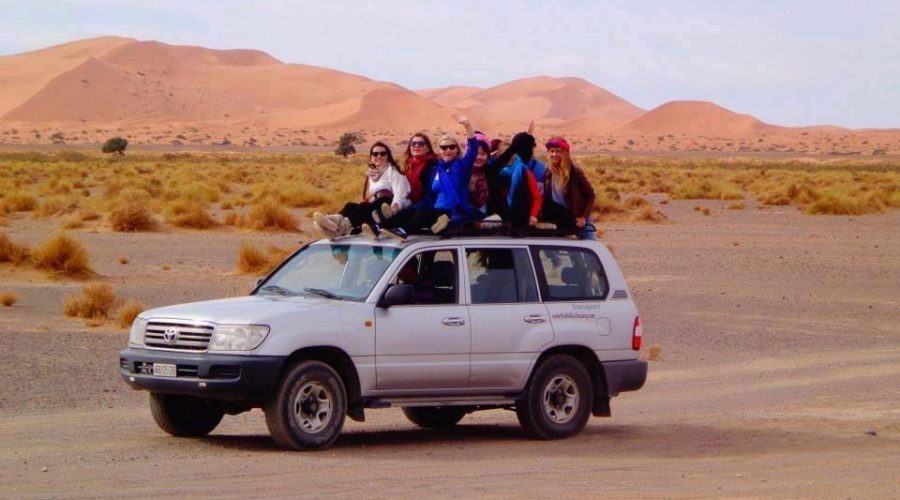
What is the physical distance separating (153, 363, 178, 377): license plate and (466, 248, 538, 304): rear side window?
8.62 feet

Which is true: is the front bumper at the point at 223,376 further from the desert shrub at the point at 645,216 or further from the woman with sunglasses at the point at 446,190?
the desert shrub at the point at 645,216

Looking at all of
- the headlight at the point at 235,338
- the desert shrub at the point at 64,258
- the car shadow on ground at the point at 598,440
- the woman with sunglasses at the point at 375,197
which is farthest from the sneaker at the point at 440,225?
the desert shrub at the point at 64,258

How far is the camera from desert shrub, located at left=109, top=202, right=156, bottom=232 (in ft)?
124

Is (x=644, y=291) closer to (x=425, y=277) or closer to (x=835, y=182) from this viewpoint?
(x=425, y=277)

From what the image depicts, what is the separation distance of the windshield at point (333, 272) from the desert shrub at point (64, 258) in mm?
15540

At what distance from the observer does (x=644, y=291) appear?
27641 millimetres

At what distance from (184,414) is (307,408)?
1361 mm

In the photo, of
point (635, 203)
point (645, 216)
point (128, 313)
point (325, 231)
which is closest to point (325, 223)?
point (325, 231)

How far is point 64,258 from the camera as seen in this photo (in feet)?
91.2

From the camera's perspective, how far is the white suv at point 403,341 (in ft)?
37.3

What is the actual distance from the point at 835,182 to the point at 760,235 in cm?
3657

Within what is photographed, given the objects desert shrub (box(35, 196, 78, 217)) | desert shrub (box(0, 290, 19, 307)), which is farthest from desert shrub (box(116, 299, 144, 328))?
desert shrub (box(35, 196, 78, 217))

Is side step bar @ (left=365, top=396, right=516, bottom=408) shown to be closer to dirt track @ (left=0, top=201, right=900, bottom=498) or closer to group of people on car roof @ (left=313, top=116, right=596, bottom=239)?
dirt track @ (left=0, top=201, right=900, bottom=498)

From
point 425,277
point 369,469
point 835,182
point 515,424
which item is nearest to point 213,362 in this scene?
point 369,469
